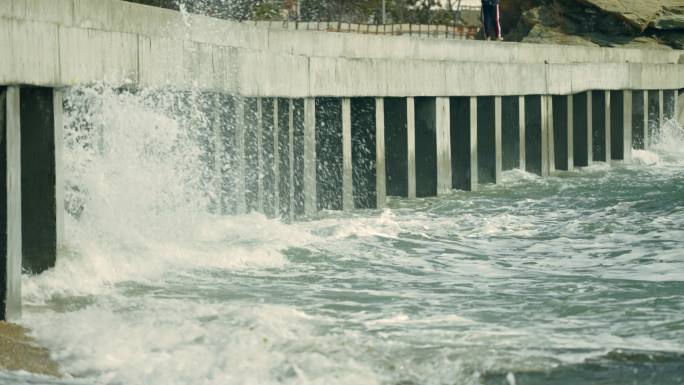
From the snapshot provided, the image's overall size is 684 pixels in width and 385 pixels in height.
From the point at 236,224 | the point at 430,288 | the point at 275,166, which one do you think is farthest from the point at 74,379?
the point at 275,166

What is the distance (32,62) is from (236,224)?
6.01 m

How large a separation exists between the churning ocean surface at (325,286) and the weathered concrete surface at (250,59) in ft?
1.77

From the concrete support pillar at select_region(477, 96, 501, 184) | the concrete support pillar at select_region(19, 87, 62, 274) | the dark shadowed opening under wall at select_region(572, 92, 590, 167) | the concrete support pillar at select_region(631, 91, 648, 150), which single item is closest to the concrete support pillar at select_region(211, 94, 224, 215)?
the concrete support pillar at select_region(19, 87, 62, 274)

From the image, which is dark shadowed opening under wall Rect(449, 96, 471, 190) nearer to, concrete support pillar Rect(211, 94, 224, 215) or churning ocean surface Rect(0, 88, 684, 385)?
churning ocean surface Rect(0, 88, 684, 385)

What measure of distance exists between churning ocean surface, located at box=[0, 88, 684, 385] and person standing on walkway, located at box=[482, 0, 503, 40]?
12858 mm

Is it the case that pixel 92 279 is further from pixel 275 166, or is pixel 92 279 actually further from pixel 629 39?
pixel 629 39

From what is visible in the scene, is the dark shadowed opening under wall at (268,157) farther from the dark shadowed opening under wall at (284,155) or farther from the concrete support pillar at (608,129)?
the concrete support pillar at (608,129)

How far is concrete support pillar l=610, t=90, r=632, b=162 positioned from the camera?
104 feet

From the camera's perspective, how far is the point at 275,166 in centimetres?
1838

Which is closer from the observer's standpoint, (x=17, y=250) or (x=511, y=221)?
(x=17, y=250)

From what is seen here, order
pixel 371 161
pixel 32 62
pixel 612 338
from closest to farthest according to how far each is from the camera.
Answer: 1. pixel 612 338
2. pixel 32 62
3. pixel 371 161

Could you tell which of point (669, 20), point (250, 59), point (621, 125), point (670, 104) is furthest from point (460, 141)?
point (669, 20)

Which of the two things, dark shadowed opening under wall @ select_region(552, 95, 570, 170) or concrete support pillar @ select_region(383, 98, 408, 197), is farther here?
dark shadowed opening under wall @ select_region(552, 95, 570, 170)

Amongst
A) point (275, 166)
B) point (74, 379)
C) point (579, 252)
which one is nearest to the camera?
point (74, 379)
